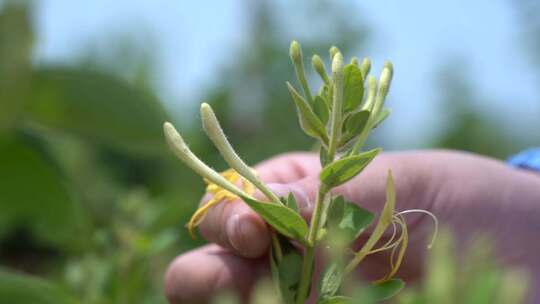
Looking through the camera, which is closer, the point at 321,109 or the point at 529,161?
the point at 321,109

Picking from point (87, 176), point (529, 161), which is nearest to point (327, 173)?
point (529, 161)

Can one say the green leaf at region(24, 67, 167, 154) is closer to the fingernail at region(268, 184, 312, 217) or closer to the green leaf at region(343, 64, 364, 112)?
the fingernail at region(268, 184, 312, 217)

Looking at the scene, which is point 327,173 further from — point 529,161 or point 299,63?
point 529,161

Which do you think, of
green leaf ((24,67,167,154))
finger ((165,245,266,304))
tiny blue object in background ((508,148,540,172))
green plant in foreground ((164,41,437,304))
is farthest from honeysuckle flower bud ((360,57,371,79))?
green leaf ((24,67,167,154))

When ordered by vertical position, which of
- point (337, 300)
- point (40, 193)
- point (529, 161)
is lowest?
point (529, 161)

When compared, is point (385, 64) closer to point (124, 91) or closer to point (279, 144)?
point (124, 91)

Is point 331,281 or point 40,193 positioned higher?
point 40,193
